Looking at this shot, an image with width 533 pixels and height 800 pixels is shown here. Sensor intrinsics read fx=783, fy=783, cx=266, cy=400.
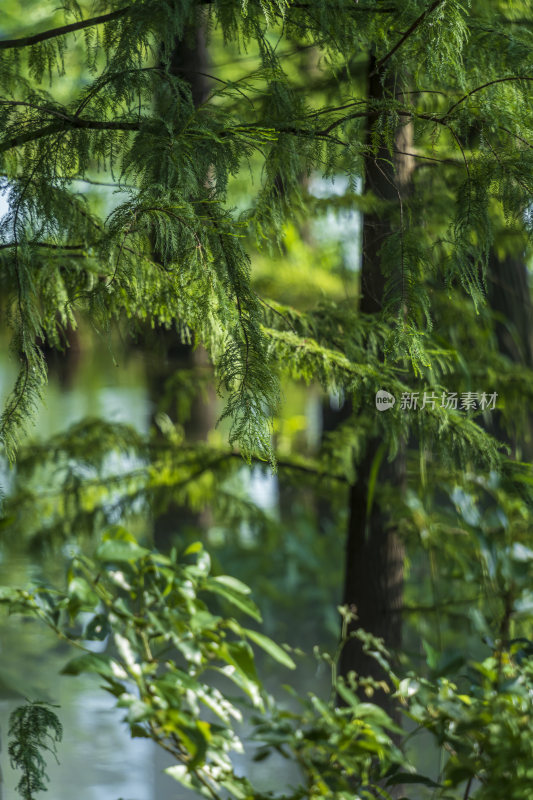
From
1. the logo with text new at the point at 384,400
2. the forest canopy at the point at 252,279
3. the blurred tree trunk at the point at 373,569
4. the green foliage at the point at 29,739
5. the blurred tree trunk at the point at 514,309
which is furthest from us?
the blurred tree trunk at the point at 514,309

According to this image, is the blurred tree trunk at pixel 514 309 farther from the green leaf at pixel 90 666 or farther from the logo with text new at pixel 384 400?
the green leaf at pixel 90 666

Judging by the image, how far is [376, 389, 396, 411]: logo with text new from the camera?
1783 millimetres

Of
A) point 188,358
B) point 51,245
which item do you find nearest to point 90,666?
point 51,245

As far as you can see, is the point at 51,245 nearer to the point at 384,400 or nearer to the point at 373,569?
the point at 384,400

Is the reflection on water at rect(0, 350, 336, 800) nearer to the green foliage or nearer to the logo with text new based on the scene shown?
the green foliage

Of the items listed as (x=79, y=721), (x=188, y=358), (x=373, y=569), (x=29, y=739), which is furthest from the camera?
(x=188, y=358)

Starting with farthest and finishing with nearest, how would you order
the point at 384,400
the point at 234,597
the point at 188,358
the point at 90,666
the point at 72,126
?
the point at 188,358 < the point at 384,400 < the point at 72,126 < the point at 234,597 < the point at 90,666

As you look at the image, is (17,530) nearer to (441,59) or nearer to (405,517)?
(405,517)

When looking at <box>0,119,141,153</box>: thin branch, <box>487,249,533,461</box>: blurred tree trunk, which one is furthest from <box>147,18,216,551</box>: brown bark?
<box>487,249,533,461</box>: blurred tree trunk

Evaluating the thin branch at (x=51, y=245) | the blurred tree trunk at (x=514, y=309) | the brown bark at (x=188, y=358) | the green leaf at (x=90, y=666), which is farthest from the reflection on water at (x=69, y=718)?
the blurred tree trunk at (x=514, y=309)

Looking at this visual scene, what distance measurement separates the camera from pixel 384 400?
70.4 inches

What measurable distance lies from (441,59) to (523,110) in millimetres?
208

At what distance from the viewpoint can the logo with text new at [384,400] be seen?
1.78 meters

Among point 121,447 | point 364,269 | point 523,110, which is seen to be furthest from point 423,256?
point 121,447
